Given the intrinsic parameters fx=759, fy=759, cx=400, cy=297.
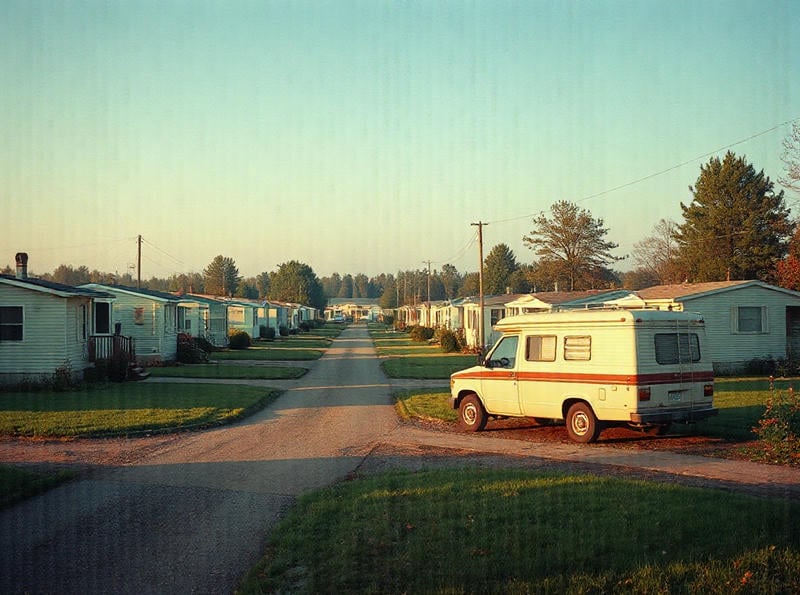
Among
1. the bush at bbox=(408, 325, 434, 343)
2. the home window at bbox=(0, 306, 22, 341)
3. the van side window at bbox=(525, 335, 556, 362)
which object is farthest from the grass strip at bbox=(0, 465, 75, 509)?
the bush at bbox=(408, 325, 434, 343)

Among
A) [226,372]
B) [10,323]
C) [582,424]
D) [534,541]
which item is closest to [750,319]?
[582,424]

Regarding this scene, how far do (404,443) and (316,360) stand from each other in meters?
26.5

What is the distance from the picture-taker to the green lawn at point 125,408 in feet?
51.4

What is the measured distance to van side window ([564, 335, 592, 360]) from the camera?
14125 mm

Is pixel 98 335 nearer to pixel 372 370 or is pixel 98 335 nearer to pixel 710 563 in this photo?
pixel 372 370

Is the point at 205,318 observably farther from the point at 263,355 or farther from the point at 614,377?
the point at 614,377

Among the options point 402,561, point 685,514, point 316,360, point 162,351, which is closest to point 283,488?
point 402,561

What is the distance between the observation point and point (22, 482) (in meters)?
10.5

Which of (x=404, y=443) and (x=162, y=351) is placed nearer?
(x=404, y=443)

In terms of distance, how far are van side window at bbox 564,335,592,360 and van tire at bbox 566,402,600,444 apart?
88 cm

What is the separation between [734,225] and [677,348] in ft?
157

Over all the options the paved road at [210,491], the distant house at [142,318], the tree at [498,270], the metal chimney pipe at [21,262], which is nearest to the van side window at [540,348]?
the paved road at [210,491]

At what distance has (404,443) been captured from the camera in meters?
14.3

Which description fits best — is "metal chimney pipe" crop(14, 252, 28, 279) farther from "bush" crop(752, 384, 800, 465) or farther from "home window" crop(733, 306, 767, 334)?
"home window" crop(733, 306, 767, 334)
